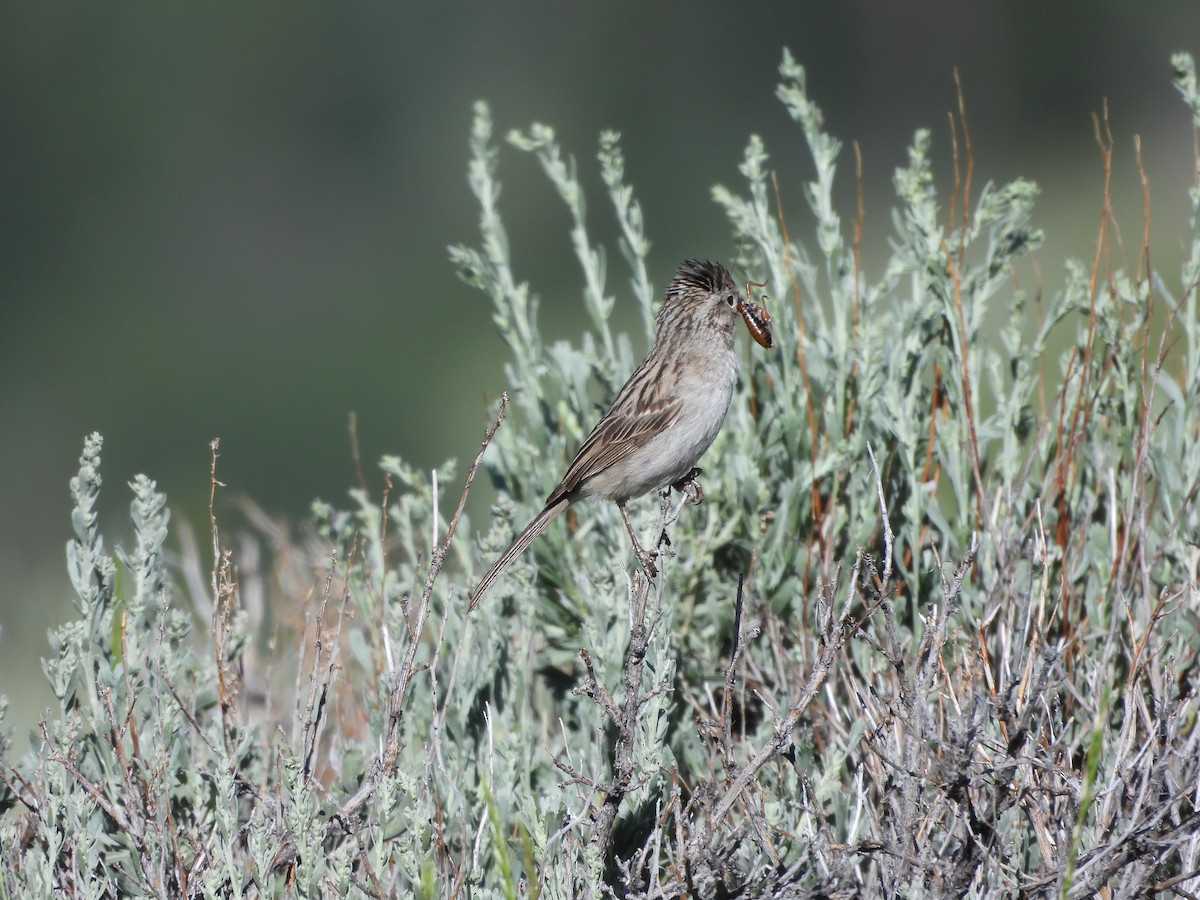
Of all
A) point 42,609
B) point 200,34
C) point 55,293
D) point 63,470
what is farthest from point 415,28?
point 42,609

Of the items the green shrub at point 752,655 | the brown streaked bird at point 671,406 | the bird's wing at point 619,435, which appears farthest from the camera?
the bird's wing at point 619,435

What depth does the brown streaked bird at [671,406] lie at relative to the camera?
12.7 ft

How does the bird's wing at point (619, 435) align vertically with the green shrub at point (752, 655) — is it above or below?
above

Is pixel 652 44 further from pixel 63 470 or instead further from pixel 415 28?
pixel 63 470

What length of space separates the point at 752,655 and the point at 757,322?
103cm

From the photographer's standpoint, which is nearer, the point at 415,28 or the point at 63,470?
the point at 63,470

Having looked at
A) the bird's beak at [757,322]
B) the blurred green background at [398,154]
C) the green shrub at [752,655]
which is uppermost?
the blurred green background at [398,154]

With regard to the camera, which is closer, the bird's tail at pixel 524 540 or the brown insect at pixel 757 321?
the bird's tail at pixel 524 540

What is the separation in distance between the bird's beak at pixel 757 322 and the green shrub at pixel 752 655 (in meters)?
0.32

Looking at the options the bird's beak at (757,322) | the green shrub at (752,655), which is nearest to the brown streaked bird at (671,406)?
the bird's beak at (757,322)

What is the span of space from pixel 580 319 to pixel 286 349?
6477 mm

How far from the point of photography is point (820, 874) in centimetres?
293

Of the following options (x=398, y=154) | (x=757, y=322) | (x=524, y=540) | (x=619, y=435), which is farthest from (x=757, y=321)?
(x=398, y=154)

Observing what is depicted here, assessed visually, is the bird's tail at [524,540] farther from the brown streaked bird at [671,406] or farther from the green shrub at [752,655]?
the green shrub at [752,655]
